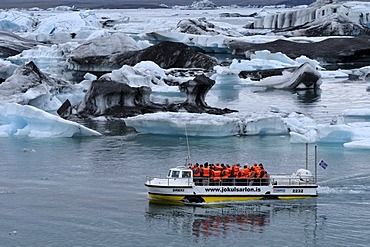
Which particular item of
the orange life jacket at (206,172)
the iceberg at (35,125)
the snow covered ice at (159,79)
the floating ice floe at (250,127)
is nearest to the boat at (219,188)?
the orange life jacket at (206,172)

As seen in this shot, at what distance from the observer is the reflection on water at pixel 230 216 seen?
18.0m

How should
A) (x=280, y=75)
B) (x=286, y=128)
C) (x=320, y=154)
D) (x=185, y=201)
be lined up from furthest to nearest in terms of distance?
(x=280, y=75) < (x=286, y=128) < (x=320, y=154) < (x=185, y=201)

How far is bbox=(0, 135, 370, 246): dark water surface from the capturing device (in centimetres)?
1731

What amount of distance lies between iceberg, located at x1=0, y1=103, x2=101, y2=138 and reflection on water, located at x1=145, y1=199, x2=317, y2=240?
9.17 metres

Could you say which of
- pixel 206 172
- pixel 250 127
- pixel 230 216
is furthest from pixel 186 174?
pixel 250 127

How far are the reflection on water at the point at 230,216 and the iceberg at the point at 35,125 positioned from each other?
30.1 feet

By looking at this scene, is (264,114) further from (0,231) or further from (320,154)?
(0,231)

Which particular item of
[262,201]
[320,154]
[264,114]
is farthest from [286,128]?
[262,201]

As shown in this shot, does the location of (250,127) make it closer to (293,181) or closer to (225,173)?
(293,181)

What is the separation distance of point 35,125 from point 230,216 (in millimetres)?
11789

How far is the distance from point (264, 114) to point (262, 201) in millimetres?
9316

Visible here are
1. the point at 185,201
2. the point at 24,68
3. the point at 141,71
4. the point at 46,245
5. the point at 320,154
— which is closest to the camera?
the point at 46,245

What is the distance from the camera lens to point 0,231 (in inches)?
694

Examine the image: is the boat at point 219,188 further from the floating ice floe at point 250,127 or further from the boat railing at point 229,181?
the floating ice floe at point 250,127
